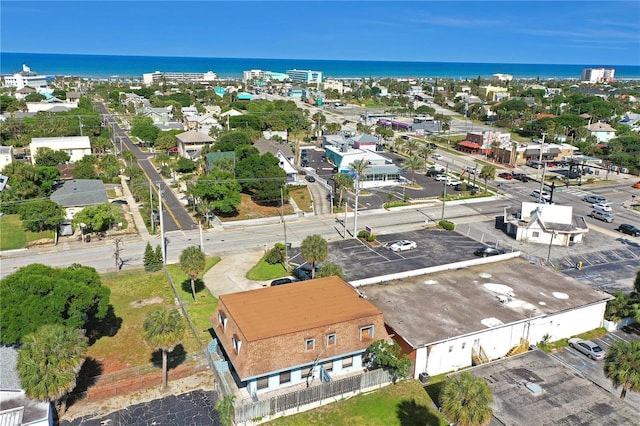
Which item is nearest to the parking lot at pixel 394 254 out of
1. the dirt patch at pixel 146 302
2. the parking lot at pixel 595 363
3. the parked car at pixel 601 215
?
the dirt patch at pixel 146 302

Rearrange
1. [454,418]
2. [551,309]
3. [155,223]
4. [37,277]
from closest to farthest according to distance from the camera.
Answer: [454,418] < [37,277] < [551,309] < [155,223]

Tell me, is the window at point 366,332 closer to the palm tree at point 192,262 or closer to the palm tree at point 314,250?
the palm tree at point 314,250

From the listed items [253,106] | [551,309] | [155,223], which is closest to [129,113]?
[253,106]

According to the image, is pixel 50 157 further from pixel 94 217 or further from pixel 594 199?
pixel 594 199

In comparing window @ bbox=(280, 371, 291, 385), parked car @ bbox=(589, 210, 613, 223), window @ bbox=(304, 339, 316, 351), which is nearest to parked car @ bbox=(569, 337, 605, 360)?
window @ bbox=(304, 339, 316, 351)

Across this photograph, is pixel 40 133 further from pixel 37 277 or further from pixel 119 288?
pixel 37 277

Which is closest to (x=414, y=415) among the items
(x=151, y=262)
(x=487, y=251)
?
(x=487, y=251)
